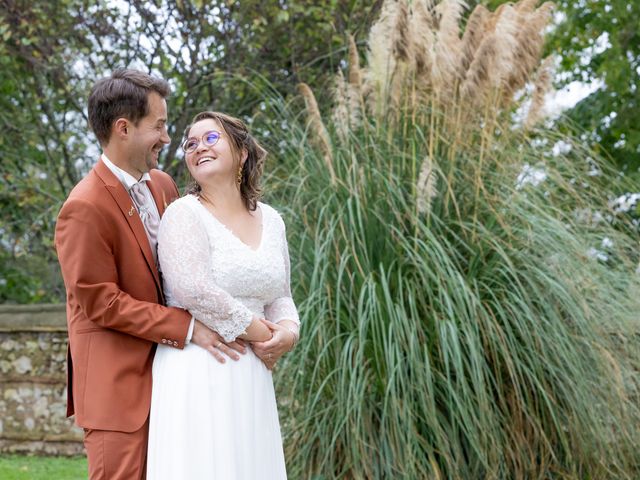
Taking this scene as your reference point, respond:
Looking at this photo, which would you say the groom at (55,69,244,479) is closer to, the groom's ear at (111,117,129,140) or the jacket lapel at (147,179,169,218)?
the groom's ear at (111,117,129,140)

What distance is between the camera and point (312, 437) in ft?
16.3

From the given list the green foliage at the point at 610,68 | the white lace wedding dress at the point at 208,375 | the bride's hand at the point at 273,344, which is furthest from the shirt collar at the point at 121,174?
the green foliage at the point at 610,68

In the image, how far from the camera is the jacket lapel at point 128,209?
10.4 ft

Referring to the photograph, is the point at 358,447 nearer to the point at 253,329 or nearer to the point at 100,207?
the point at 253,329

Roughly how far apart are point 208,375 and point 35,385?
510 centimetres

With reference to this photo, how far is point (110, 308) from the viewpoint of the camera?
9.97ft

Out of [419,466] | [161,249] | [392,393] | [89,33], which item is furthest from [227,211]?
[89,33]

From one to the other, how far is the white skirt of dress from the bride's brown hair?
22.0 inches

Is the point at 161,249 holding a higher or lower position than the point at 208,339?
higher

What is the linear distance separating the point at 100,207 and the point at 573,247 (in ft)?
9.74

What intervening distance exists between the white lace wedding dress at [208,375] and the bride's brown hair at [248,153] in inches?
8.5

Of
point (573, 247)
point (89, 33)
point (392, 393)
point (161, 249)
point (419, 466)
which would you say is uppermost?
point (89, 33)

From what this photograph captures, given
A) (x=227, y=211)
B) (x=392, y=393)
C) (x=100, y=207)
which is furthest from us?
(x=392, y=393)

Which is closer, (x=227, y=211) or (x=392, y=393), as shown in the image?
(x=227, y=211)
